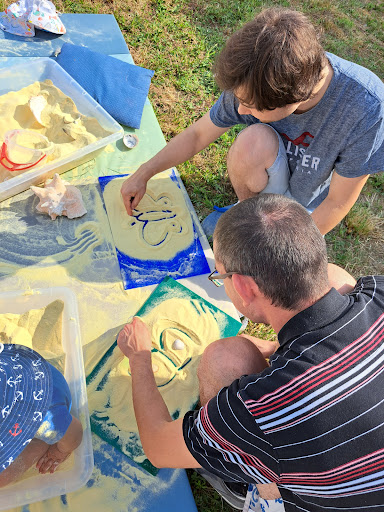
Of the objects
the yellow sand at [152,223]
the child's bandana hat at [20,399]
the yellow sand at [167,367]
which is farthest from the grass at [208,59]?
the child's bandana hat at [20,399]

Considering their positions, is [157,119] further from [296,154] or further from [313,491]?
[313,491]

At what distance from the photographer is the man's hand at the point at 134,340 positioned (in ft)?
5.62

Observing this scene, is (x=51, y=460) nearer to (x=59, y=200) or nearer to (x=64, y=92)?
(x=59, y=200)

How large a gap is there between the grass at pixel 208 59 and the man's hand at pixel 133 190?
1.51 ft

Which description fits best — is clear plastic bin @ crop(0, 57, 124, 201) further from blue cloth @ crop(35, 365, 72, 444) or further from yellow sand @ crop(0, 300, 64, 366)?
blue cloth @ crop(35, 365, 72, 444)

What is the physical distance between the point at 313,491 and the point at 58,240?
5.62 feet

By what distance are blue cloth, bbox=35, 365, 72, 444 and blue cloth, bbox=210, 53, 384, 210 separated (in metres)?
1.49

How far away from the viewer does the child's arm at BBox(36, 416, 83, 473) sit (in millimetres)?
1470

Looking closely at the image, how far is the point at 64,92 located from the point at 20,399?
209 cm

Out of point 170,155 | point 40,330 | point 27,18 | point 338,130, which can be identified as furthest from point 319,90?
point 27,18

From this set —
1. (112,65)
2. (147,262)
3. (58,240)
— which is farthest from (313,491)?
(112,65)

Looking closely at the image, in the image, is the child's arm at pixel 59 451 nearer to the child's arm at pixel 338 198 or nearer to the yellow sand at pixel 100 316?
the yellow sand at pixel 100 316

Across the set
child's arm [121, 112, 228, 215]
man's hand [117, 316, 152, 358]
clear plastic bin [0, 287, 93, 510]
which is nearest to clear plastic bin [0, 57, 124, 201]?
child's arm [121, 112, 228, 215]

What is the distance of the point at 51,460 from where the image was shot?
1482mm
